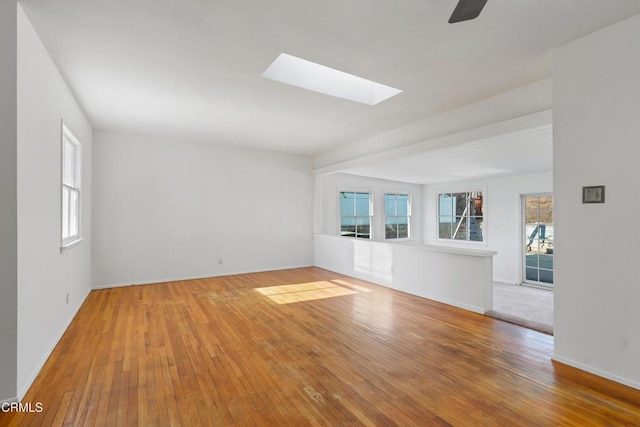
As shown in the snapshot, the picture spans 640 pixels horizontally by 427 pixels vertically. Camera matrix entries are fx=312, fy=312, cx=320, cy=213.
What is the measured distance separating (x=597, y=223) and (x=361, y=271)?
3.97m

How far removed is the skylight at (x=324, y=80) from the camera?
10.9 ft

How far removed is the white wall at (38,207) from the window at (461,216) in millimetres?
8643

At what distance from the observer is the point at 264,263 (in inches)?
271

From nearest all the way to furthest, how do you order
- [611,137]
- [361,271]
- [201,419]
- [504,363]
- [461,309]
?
[201,419], [611,137], [504,363], [461,309], [361,271]

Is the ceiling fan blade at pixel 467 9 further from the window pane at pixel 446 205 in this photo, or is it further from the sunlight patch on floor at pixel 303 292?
the window pane at pixel 446 205

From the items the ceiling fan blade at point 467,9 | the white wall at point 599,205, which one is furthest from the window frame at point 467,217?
the ceiling fan blade at point 467,9

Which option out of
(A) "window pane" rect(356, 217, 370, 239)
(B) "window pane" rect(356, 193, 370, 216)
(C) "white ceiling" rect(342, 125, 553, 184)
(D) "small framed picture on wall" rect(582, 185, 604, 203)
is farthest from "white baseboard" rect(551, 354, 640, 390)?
(B) "window pane" rect(356, 193, 370, 216)

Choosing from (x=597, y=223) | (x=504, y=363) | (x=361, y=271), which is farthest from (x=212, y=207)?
(x=597, y=223)

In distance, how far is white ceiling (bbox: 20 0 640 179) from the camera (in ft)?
7.19

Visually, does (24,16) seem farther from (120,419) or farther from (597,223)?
(597,223)

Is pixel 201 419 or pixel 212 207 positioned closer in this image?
pixel 201 419

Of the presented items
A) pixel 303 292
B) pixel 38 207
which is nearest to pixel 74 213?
pixel 38 207

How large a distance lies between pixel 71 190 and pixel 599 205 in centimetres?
562

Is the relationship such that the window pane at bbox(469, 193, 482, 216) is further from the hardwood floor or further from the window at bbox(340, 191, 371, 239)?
the hardwood floor
